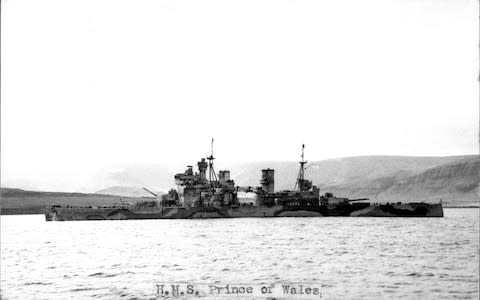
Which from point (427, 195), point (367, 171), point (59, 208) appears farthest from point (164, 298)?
point (367, 171)

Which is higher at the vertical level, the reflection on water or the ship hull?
the reflection on water

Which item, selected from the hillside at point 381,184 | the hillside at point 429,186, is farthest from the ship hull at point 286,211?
the hillside at point 429,186

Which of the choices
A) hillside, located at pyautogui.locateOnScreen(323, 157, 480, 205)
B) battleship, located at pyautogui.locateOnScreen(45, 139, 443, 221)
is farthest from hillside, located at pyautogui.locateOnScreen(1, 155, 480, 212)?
battleship, located at pyautogui.locateOnScreen(45, 139, 443, 221)

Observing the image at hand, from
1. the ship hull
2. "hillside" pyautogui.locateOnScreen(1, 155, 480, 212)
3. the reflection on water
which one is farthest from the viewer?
"hillside" pyautogui.locateOnScreen(1, 155, 480, 212)

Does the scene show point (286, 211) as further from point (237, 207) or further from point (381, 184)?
point (381, 184)

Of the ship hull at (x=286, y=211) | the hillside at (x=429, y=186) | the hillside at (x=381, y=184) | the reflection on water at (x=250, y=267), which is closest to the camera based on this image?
the reflection on water at (x=250, y=267)

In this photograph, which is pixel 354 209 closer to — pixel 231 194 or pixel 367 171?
pixel 231 194

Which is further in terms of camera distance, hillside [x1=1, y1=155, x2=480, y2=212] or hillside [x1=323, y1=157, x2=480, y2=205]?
hillside [x1=323, y1=157, x2=480, y2=205]

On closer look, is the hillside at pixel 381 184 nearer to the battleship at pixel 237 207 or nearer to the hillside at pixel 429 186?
the hillside at pixel 429 186

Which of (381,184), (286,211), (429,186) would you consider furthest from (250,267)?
(381,184)

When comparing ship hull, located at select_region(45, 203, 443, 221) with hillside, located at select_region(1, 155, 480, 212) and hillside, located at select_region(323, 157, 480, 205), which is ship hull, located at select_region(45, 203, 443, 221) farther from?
hillside, located at select_region(323, 157, 480, 205)

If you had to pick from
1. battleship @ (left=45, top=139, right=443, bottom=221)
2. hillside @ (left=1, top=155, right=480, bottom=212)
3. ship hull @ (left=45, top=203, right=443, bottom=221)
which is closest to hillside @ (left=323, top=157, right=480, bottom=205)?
hillside @ (left=1, top=155, right=480, bottom=212)

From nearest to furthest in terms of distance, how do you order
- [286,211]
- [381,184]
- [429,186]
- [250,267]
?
[250,267]
[286,211]
[429,186]
[381,184]

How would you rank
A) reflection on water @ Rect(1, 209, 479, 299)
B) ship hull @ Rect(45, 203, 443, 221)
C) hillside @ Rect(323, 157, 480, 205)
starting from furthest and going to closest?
hillside @ Rect(323, 157, 480, 205)
ship hull @ Rect(45, 203, 443, 221)
reflection on water @ Rect(1, 209, 479, 299)
